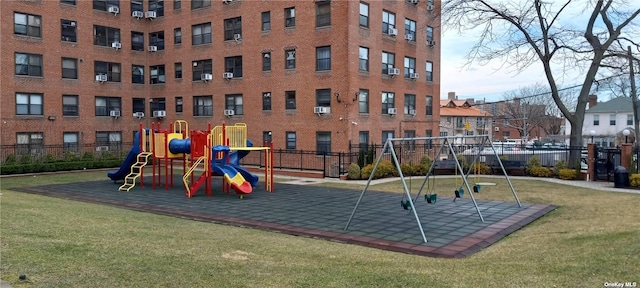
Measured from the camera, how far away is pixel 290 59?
105 ft

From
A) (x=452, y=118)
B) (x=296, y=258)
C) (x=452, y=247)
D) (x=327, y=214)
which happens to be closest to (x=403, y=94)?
(x=327, y=214)

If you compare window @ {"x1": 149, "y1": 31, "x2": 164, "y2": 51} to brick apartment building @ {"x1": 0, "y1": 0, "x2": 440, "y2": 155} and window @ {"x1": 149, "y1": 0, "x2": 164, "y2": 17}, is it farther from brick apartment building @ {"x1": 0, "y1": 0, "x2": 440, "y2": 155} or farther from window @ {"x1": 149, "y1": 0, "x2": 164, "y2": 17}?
window @ {"x1": 149, "y1": 0, "x2": 164, "y2": 17}

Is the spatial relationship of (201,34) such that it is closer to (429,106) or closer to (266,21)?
(266,21)

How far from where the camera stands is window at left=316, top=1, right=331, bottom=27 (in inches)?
1184

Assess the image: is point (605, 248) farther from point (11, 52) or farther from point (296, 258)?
point (11, 52)

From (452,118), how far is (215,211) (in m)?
70.8

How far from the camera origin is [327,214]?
14.6 metres

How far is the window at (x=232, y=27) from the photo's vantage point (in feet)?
113

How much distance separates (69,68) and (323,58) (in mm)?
18551

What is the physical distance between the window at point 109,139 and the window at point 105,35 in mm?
6667

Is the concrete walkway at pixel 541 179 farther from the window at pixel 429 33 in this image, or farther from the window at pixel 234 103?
the window at pixel 429 33

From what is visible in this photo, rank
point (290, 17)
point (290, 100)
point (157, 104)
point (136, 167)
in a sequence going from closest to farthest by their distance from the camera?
point (136, 167)
point (290, 17)
point (290, 100)
point (157, 104)

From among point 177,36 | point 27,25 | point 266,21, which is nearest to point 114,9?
point 177,36

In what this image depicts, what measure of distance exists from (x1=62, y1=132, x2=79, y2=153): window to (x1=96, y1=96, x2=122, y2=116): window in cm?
240
